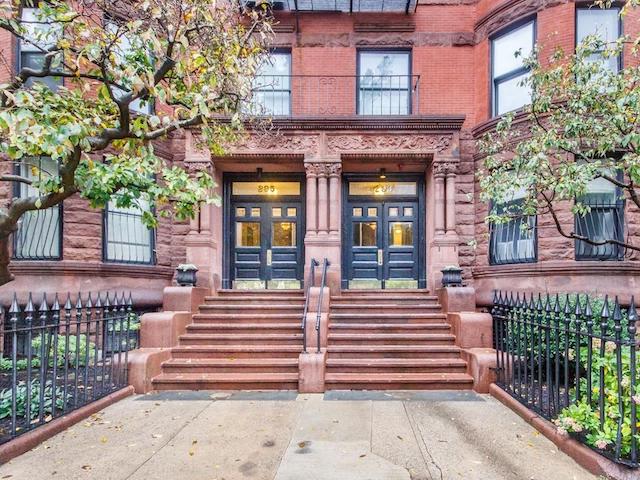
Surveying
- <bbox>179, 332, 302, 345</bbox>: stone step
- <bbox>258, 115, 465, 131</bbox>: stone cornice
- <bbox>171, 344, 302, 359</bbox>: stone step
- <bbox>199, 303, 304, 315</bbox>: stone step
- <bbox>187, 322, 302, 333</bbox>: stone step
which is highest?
<bbox>258, 115, 465, 131</bbox>: stone cornice

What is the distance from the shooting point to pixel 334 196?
34.0ft

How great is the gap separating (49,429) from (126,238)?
237 inches

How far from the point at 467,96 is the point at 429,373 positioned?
7.62 m

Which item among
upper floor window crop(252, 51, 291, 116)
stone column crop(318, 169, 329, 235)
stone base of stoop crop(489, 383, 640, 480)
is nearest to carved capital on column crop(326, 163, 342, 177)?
stone column crop(318, 169, 329, 235)

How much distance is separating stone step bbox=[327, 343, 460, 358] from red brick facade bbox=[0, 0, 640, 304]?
2.89 metres

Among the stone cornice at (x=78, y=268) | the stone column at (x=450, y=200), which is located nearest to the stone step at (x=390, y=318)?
the stone column at (x=450, y=200)

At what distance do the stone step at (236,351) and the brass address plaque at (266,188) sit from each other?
5.16 meters

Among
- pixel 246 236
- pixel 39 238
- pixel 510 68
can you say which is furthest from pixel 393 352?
pixel 39 238

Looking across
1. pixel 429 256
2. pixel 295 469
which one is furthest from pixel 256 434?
pixel 429 256

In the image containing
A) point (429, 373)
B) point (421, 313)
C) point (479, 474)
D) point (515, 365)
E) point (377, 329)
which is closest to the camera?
point (479, 474)

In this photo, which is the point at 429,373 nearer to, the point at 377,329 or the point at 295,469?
the point at 377,329

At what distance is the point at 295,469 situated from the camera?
3.98 metres

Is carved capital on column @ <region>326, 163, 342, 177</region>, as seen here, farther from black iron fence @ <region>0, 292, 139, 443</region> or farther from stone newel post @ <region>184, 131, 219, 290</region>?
black iron fence @ <region>0, 292, 139, 443</region>

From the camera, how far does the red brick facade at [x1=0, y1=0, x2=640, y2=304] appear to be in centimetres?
914
